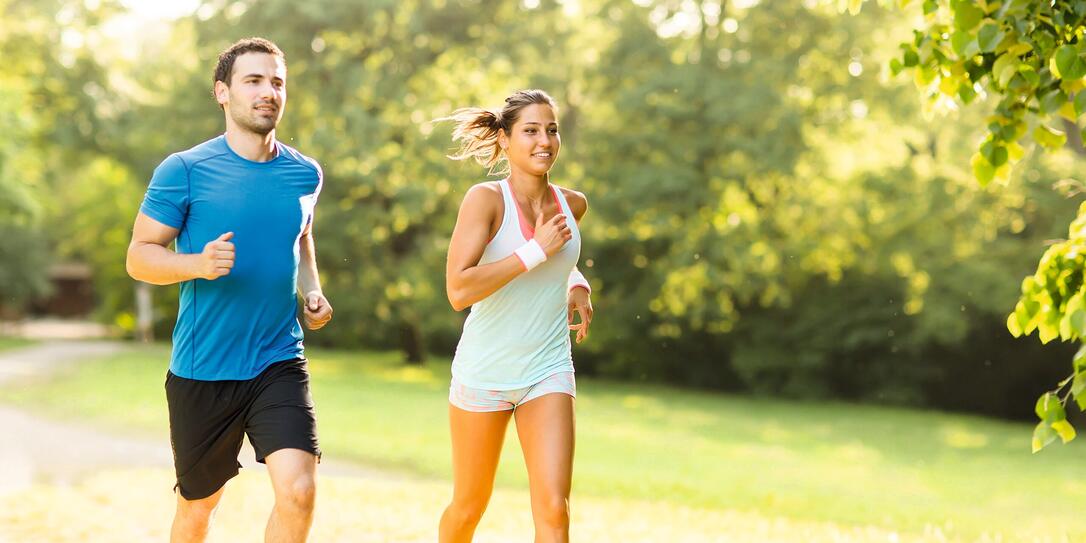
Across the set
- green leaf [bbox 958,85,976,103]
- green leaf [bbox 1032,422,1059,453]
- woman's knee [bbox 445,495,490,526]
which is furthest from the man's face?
green leaf [bbox 1032,422,1059,453]

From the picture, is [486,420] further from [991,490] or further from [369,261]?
[369,261]

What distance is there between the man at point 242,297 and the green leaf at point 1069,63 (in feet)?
8.80

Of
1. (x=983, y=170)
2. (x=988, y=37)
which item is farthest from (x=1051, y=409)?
(x=988, y=37)

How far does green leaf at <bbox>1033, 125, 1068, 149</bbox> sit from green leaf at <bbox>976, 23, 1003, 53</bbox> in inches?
25.7

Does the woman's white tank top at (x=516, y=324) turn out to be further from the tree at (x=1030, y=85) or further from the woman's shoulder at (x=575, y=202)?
the tree at (x=1030, y=85)

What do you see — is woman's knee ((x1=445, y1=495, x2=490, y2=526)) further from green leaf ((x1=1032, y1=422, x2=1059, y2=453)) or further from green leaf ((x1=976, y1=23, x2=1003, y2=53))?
green leaf ((x1=976, y1=23, x2=1003, y2=53))

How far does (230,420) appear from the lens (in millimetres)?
4352

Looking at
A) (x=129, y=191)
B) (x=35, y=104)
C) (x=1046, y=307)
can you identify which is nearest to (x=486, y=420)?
(x=1046, y=307)

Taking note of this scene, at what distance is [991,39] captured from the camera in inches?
153

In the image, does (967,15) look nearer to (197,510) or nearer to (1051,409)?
(1051,409)

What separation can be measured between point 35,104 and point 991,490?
30.9 meters

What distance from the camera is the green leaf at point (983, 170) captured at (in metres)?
4.20

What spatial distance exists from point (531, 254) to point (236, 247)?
3.47 ft

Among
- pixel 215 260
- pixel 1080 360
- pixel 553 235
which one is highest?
pixel 553 235
